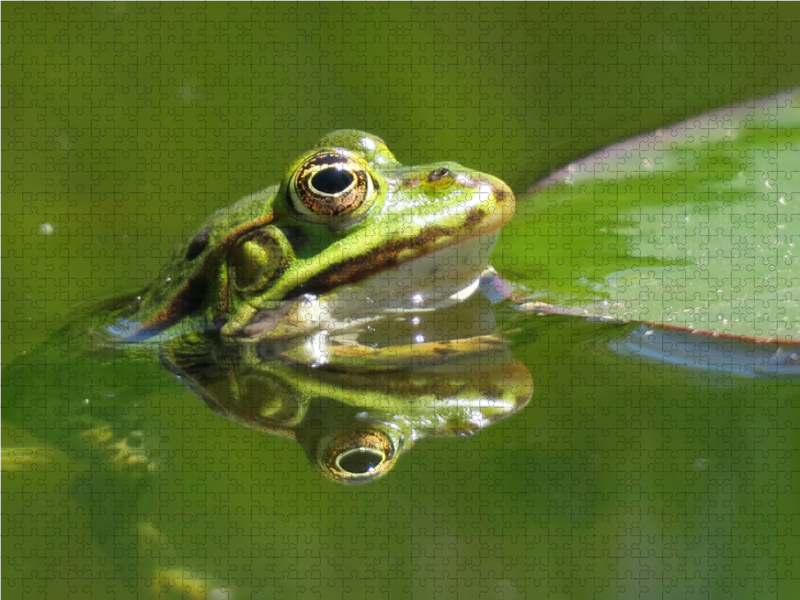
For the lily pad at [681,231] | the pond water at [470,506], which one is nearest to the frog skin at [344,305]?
the pond water at [470,506]

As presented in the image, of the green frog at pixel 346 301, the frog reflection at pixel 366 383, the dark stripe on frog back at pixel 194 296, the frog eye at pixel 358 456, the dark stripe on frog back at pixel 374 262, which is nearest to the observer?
the frog eye at pixel 358 456

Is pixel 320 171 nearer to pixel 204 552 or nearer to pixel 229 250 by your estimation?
pixel 229 250

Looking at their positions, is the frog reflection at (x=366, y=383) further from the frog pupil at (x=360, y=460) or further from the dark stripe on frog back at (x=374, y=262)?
the dark stripe on frog back at (x=374, y=262)

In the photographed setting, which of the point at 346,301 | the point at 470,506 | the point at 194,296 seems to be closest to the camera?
the point at 470,506

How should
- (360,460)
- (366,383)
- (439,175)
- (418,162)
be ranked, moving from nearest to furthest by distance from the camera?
(360,460) → (366,383) → (439,175) → (418,162)

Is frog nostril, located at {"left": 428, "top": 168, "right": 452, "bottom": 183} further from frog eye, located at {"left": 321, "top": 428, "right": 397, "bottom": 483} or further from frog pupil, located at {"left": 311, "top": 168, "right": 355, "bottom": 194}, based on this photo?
frog eye, located at {"left": 321, "top": 428, "right": 397, "bottom": 483}

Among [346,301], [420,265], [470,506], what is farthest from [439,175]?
[470,506]

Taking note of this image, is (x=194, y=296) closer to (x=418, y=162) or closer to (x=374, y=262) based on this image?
(x=374, y=262)
